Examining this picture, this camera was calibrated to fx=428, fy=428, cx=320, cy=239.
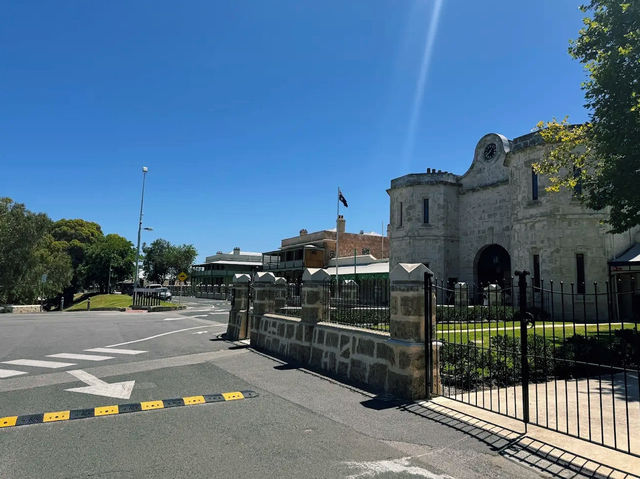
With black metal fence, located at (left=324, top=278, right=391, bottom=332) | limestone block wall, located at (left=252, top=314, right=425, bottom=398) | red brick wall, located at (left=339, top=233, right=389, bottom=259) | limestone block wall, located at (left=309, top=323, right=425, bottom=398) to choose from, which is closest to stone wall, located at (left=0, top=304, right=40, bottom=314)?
limestone block wall, located at (left=252, top=314, right=425, bottom=398)

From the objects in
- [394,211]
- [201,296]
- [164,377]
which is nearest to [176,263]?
[201,296]

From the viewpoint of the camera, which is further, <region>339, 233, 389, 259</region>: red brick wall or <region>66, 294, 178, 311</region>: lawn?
<region>339, 233, 389, 259</region>: red brick wall

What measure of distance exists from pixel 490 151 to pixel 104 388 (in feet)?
93.4

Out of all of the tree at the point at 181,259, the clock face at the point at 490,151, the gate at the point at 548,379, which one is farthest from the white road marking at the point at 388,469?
the tree at the point at 181,259

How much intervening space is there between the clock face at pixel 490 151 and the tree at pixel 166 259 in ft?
204

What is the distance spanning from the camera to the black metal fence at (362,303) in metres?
8.48

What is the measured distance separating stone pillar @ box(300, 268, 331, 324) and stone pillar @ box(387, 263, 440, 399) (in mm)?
2857

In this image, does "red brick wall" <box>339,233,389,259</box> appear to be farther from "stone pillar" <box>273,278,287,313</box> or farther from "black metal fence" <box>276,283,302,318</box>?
"stone pillar" <box>273,278,287,313</box>

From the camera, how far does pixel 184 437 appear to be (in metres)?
4.88

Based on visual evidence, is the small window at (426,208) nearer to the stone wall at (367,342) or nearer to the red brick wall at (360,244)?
the stone wall at (367,342)

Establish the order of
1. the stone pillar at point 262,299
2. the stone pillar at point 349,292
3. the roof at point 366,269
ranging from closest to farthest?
the stone pillar at point 349,292 → the stone pillar at point 262,299 → the roof at point 366,269

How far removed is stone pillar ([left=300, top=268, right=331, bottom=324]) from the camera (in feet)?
31.4

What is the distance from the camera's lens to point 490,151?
29.5m

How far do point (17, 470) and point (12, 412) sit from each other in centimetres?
225
